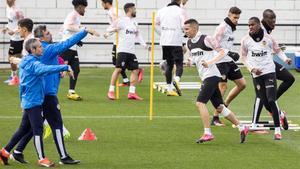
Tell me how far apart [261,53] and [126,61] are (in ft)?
20.9

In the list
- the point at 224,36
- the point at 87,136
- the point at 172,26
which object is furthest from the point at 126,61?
the point at 87,136

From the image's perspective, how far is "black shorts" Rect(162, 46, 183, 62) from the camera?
75.7ft

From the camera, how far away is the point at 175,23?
76.7ft

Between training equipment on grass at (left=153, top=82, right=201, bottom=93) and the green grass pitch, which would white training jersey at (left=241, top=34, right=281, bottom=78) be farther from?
training equipment on grass at (left=153, top=82, right=201, bottom=93)

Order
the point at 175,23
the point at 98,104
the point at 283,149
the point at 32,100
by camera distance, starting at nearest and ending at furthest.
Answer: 1. the point at 32,100
2. the point at 283,149
3. the point at 98,104
4. the point at 175,23

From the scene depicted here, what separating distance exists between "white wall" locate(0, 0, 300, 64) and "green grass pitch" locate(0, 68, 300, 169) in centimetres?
644

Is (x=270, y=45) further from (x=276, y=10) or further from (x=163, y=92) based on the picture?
(x=276, y=10)

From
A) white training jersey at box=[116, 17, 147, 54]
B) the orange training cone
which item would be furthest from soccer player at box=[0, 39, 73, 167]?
white training jersey at box=[116, 17, 147, 54]

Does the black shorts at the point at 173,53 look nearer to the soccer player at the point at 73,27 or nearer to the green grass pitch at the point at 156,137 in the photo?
the green grass pitch at the point at 156,137

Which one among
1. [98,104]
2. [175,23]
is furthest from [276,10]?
[98,104]

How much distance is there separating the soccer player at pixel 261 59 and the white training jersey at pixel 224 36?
928 mm

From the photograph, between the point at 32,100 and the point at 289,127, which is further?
the point at 289,127

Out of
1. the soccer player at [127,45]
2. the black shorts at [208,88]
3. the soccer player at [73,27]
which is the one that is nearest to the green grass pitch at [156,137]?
the soccer player at [127,45]

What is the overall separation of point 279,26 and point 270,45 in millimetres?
14223
